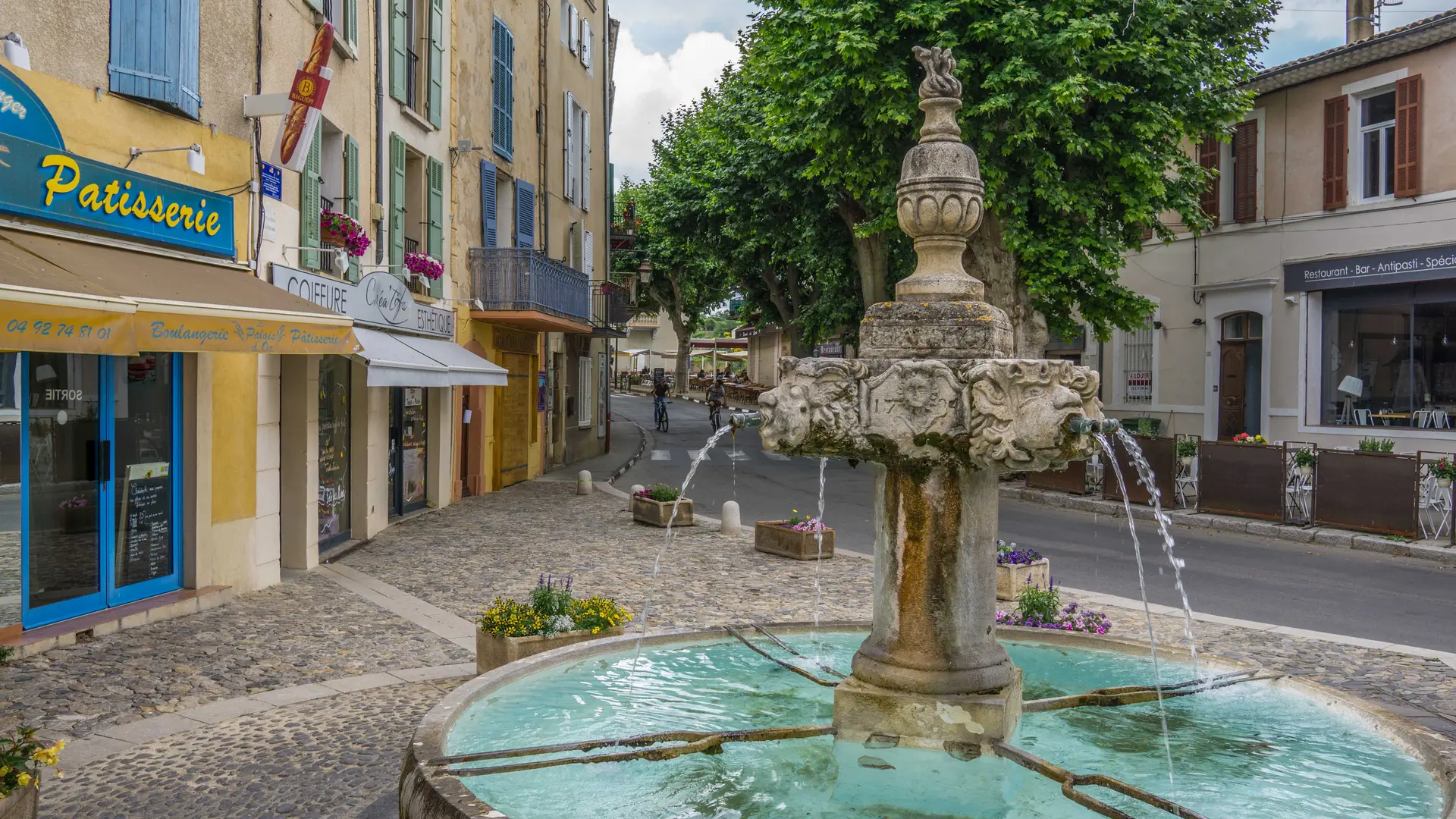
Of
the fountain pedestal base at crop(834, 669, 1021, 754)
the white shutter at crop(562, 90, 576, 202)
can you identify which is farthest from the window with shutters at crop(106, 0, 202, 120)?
the white shutter at crop(562, 90, 576, 202)

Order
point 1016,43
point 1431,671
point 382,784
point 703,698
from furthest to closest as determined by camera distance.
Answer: point 1016,43, point 1431,671, point 703,698, point 382,784

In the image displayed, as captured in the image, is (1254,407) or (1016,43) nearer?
(1016,43)

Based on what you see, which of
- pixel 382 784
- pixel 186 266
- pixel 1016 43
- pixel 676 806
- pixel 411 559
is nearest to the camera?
pixel 676 806

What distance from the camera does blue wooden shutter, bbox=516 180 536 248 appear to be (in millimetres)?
21672

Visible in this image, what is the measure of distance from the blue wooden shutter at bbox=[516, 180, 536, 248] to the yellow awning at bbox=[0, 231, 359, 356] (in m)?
11.3

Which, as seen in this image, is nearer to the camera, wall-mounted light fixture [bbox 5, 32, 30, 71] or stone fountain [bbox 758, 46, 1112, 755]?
stone fountain [bbox 758, 46, 1112, 755]

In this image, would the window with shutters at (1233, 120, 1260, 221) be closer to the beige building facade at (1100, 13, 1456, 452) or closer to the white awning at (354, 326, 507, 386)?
the beige building facade at (1100, 13, 1456, 452)

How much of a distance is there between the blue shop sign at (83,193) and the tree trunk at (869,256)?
51.1ft

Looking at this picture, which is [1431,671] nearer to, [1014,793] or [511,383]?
[1014,793]

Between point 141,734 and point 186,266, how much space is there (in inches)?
184

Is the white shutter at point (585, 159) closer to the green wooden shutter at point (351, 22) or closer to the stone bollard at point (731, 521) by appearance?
the green wooden shutter at point (351, 22)

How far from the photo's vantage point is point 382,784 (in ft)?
17.9

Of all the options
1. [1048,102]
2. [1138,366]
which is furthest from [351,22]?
[1138,366]

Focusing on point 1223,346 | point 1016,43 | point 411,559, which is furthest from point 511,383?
point 1223,346
